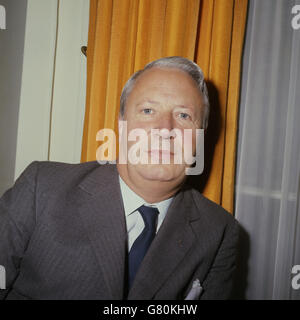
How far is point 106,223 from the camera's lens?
2.52 feet

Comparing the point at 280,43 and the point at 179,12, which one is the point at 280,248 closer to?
the point at 280,43

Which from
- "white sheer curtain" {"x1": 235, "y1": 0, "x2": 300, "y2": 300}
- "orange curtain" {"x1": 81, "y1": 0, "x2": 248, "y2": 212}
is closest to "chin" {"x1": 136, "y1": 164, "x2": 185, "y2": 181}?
"orange curtain" {"x1": 81, "y1": 0, "x2": 248, "y2": 212}

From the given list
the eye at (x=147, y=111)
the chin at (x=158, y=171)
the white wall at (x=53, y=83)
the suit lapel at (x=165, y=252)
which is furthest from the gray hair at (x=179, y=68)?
the white wall at (x=53, y=83)

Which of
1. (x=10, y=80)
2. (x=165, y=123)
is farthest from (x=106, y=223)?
(x=10, y=80)

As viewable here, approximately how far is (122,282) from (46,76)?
1.20m

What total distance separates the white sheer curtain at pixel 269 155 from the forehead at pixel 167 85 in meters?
0.43

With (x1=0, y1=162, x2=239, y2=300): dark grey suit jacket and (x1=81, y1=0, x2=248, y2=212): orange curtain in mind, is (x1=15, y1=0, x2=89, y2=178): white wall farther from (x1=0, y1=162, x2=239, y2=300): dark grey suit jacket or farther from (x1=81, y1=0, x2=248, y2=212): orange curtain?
(x1=0, y1=162, x2=239, y2=300): dark grey suit jacket

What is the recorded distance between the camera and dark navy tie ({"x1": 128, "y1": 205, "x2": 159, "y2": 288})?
0.81 meters

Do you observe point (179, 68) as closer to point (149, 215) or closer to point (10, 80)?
Answer: point (149, 215)

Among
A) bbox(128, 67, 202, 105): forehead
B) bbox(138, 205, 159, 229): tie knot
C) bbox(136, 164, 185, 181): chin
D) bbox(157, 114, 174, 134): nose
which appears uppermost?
bbox(128, 67, 202, 105): forehead

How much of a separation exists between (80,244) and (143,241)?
0.73ft

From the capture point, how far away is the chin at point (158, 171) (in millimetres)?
793

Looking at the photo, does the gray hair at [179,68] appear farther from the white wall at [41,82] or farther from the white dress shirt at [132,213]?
the white wall at [41,82]

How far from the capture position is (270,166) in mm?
1142
